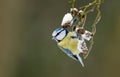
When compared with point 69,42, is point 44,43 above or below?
above

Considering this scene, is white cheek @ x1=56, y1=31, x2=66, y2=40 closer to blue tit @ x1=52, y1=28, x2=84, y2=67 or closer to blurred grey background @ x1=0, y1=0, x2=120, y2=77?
blue tit @ x1=52, y1=28, x2=84, y2=67

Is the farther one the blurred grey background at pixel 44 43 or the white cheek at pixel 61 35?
the blurred grey background at pixel 44 43

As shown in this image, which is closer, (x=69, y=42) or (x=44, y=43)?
(x=69, y=42)

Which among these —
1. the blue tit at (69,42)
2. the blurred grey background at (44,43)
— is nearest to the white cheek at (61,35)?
the blue tit at (69,42)

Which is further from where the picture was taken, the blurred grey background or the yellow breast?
the blurred grey background

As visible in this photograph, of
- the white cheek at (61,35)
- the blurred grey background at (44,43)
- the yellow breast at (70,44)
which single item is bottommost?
the yellow breast at (70,44)

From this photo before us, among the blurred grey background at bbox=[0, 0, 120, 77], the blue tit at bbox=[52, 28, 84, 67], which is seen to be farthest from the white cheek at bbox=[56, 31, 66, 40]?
the blurred grey background at bbox=[0, 0, 120, 77]

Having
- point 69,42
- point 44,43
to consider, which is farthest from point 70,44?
point 44,43

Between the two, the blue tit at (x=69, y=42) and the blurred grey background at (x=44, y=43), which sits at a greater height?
the blurred grey background at (x=44, y=43)

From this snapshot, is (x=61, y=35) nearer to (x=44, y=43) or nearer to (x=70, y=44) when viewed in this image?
(x=70, y=44)

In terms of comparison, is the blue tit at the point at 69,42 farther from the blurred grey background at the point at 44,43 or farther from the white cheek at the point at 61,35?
the blurred grey background at the point at 44,43
